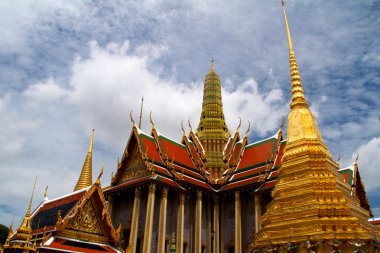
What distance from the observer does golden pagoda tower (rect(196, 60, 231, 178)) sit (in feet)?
65.9

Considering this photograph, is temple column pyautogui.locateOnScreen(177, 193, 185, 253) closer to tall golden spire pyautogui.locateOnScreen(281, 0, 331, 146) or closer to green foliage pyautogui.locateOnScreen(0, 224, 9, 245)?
tall golden spire pyautogui.locateOnScreen(281, 0, 331, 146)

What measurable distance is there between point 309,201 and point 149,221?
661 cm

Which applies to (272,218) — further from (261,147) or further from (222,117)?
(222,117)

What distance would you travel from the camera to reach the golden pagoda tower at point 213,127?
20.1m

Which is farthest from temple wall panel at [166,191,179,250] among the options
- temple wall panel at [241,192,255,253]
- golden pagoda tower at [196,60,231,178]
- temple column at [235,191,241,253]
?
temple wall panel at [241,192,255,253]

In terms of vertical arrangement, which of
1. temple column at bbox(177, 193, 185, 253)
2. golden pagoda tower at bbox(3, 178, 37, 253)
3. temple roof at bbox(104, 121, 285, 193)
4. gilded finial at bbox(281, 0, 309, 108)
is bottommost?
golden pagoda tower at bbox(3, 178, 37, 253)

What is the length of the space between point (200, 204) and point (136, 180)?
3.24 meters

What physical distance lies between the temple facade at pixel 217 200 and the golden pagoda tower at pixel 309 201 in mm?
33

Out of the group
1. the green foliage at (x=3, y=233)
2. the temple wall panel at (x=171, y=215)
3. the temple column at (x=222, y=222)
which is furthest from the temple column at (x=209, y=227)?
the green foliage at (x=3, y=233)

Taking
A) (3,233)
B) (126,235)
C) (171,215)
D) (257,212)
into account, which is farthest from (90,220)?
(3,233)

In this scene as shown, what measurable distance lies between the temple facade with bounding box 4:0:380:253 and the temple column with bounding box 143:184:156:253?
0.04 m

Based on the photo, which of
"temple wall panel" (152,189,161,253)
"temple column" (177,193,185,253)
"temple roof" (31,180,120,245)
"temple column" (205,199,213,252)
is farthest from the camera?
"temple column" (205,199,213,252)

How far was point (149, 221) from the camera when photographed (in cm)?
1517

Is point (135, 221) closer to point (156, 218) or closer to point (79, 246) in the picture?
point (156, 218)
